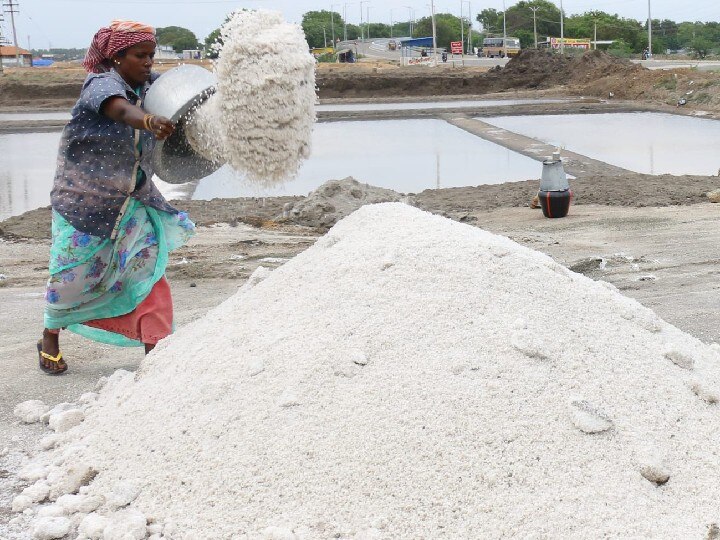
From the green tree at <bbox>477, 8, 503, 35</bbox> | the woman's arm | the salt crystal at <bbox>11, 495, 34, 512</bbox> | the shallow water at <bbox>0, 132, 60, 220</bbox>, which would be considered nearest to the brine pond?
the shallow water at <bbox>0, 132, 60, 220</bbox>

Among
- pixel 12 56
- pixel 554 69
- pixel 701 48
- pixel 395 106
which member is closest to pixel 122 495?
pixel 395 106

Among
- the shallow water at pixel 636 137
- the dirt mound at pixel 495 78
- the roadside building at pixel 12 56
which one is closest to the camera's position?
the shallow water at pixel 636 137

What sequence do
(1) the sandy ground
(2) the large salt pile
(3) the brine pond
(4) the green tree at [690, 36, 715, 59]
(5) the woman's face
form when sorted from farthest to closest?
(4) the green tree at [690, 36, 715, 59] → (3) the brine pond → (1) the sandy ground → (5) the woman's face → (2) the large salt pile

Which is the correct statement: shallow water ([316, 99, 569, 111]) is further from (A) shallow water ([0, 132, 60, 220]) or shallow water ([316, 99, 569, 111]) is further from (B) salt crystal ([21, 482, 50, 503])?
(B) salt crystal ([21, 482, 50, 503])

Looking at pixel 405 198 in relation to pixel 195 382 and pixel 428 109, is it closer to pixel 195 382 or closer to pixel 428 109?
pixel 195 382

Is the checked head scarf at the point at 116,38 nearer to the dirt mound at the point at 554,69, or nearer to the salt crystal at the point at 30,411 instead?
the salt crystal at the point at 30,411

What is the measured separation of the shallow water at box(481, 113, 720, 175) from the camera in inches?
381

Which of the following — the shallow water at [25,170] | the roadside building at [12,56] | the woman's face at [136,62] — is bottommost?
the shallow water at [25,170]

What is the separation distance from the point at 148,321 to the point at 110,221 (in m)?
0.37

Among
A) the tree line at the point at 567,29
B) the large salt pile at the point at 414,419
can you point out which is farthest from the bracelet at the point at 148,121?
the tree line at the point at 567,29

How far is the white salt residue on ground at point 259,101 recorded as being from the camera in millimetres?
2932

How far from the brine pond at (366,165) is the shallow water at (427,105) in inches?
166

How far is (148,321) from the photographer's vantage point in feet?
10.5

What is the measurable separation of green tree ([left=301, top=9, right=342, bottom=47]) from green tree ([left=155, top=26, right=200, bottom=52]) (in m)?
6.85
